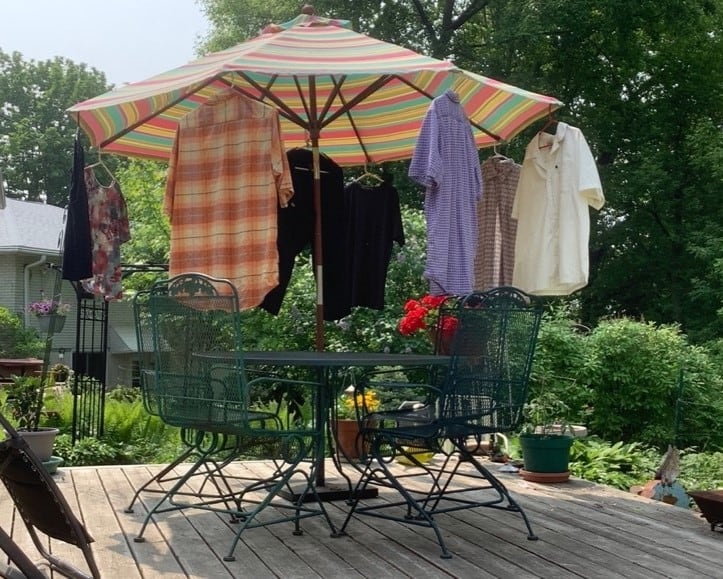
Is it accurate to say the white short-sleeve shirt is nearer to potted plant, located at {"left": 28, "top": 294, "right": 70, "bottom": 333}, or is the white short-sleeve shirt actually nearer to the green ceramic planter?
the green ceramic planter

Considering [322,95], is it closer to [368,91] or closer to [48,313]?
[368,91]

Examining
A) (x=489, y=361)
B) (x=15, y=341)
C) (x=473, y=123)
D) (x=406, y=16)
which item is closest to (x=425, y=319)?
(x=473, y=123)

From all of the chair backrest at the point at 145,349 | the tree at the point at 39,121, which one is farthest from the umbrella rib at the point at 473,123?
the tree at the point at 39,121

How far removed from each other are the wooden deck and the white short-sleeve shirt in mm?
1208

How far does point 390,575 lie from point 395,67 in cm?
217

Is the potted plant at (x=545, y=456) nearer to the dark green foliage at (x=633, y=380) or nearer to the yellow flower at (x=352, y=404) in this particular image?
the yellow flower at (x=352, y=404)

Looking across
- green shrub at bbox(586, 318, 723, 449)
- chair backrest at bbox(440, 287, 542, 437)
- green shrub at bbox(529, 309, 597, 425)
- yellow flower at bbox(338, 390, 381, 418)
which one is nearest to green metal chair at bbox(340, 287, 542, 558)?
chair backrest at bbox(440, 287, 542, 437)

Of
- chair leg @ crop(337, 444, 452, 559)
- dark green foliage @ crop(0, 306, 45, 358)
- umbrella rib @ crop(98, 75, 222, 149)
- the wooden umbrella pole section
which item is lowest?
chair leg @ crop(337, 444, 452, 559)

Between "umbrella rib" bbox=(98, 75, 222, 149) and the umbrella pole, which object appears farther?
"umbrella rib" bbox=(98, 75, 222, 149)

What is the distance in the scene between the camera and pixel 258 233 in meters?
4.51

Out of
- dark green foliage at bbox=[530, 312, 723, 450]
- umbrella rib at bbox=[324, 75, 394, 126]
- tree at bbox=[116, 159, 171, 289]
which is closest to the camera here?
umbrella rib at bbox=[324, 75, 394, 126]

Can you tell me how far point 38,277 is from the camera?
55.7 feet

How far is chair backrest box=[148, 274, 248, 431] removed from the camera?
352cm

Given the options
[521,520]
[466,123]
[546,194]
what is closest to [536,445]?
[521,520]
